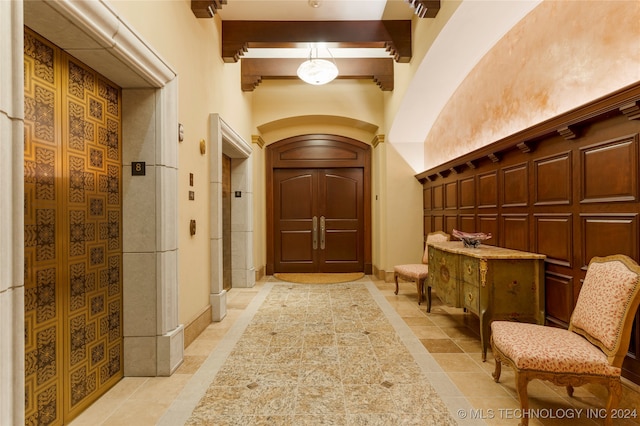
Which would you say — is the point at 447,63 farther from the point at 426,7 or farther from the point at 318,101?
the point at 318,101

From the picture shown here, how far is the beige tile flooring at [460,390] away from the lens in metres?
2.17

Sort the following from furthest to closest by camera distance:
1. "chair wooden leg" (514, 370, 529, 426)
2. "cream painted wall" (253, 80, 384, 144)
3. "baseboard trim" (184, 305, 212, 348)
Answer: "cream painted wall" (253, 80, 384, 144) → "baseboard trim" (184, 305, 212, 348) → "chair wooden leg" (514, 370, 529, 426)

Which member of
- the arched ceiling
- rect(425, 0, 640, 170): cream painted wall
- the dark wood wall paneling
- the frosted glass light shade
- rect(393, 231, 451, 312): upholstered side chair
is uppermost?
the frosted glass light shade

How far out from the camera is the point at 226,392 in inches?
98.7

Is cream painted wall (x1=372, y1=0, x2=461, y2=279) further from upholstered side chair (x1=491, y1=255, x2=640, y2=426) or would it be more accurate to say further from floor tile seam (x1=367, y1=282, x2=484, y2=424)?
upholstered side chair (x1=491, y1=255, x2=640, y2=426)

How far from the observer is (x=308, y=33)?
15.0ft

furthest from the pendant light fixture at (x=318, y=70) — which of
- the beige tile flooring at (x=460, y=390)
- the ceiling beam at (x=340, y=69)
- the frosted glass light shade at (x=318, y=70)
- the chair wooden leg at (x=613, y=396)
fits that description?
the chair wooden leg at (x=613, y=396)

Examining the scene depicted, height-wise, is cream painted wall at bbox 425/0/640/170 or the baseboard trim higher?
cream painted wall at bbox 425/0/640/170

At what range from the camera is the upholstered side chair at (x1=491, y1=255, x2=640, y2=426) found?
6.35 feet

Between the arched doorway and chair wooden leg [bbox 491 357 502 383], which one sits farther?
the arched doorway

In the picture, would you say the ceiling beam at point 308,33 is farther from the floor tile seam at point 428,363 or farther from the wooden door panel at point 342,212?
the floor tile seam at point 428,363

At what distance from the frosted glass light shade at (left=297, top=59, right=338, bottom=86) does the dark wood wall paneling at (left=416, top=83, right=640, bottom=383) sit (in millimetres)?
2411

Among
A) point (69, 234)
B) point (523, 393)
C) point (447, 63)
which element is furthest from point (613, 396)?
point (447, 63)

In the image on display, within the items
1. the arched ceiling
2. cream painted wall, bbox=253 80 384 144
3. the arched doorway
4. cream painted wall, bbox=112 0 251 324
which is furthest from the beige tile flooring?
cream painted wall, bbox=253 80 384 144
